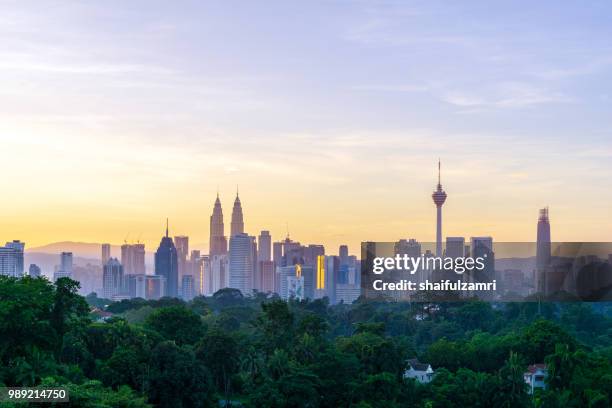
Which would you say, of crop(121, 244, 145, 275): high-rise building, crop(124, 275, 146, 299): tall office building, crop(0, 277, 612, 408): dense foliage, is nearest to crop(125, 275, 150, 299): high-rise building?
crop(124, 275, 146, 299): tall office building

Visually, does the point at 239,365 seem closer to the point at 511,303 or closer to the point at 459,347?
the point at 459,347

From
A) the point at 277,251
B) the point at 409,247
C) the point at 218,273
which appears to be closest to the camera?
the point at 409,247

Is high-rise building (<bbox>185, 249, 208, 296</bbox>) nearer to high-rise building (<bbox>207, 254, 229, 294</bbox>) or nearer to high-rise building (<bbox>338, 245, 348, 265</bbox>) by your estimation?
high-rise building (<bbox>207, 254, 229, 294</bbox>)

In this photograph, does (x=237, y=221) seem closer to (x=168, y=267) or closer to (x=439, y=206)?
(x=168, y=267)

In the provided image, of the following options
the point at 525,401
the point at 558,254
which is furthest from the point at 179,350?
the point at 558,254

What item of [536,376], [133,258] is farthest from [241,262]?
[536,376]

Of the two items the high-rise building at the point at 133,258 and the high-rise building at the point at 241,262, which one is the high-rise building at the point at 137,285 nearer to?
the high-rise building at the point at 241,262
